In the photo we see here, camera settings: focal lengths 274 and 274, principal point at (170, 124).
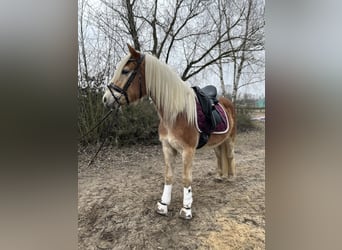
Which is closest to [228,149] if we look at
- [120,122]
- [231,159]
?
[231,159]

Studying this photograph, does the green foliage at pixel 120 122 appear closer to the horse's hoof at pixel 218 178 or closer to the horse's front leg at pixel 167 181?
the horse's front leg at pixel 167 181

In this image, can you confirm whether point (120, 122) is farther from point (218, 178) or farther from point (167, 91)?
point (218, 178)

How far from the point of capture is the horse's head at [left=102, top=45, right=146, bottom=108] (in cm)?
94

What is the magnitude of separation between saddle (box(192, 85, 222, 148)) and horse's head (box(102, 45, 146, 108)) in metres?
0.21

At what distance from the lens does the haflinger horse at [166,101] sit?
952 millimetres

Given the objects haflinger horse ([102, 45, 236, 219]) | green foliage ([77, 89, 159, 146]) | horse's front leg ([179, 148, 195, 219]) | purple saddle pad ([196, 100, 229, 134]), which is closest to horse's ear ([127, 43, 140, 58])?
haflinger horse ([102, 45, 236, 219])

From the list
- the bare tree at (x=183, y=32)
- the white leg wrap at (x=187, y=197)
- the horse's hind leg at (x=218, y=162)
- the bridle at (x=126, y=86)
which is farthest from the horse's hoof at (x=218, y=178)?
the bridle at (x=126, y=86)

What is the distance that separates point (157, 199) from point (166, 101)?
35 centimetres

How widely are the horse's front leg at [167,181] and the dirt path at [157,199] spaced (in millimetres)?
19

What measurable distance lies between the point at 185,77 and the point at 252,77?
0.79 ft
